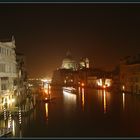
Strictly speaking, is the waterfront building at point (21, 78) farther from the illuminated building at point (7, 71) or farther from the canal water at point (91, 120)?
the canal water at point (91, 120)

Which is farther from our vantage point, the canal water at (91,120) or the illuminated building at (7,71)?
the illuminated building at (7,71)

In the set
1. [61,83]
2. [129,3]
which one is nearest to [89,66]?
[61,83]

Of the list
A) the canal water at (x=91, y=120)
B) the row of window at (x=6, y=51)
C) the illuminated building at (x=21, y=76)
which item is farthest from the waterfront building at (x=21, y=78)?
the canal water at (x=91, y=120)

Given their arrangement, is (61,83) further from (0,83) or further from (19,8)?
(19,8)

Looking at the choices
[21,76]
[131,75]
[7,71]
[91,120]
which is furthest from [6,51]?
[131,75]

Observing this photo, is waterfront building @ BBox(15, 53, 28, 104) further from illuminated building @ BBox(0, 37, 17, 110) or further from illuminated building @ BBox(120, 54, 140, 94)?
illuminated building @ BBox(120, 54, 140, 94)

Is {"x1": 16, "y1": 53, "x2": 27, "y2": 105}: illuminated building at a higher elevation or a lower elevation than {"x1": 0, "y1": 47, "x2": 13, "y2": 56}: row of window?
lower

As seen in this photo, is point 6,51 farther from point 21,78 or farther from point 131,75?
point 131,75

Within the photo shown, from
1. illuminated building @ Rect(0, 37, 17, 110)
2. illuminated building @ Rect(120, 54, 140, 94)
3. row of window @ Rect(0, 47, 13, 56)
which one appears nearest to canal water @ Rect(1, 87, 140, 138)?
illuminated building @ Rect(120, 54, 140, 94)
